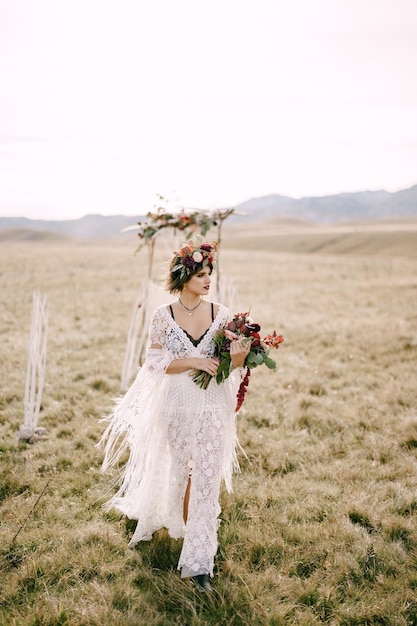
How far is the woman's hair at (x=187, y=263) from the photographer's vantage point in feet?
12.2

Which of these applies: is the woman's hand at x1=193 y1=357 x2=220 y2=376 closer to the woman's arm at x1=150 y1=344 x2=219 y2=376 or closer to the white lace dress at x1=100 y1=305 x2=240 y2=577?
the woman's arm at x1=150 y1=344 x2=219 y2=376

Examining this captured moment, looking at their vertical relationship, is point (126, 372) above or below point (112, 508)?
above

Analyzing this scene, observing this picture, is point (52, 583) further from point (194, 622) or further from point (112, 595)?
point (194, 622)

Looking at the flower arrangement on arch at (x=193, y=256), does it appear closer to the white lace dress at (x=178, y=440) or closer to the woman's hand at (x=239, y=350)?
the white lace dress at (x=178, y=440)

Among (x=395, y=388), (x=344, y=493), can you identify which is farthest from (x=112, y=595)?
(x=395, y=388)

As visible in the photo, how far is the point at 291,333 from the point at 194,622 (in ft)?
30.2

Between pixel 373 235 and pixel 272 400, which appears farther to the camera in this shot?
pixel 373 235

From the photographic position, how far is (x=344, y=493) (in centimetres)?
466

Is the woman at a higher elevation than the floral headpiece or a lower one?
lower

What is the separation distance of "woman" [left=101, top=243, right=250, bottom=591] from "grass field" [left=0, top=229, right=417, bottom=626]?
290 millimetres

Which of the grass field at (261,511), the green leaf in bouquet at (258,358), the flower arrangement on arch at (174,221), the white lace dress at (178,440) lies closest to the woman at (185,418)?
the white lace dress at (178,440)

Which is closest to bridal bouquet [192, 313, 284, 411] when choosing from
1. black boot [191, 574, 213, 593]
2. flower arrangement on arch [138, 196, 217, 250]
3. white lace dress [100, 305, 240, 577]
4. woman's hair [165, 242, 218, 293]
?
white lace dress [100, 305, 240, 577]

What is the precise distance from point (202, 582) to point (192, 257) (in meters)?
2.48

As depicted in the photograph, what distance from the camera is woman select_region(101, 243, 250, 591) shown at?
357cm
